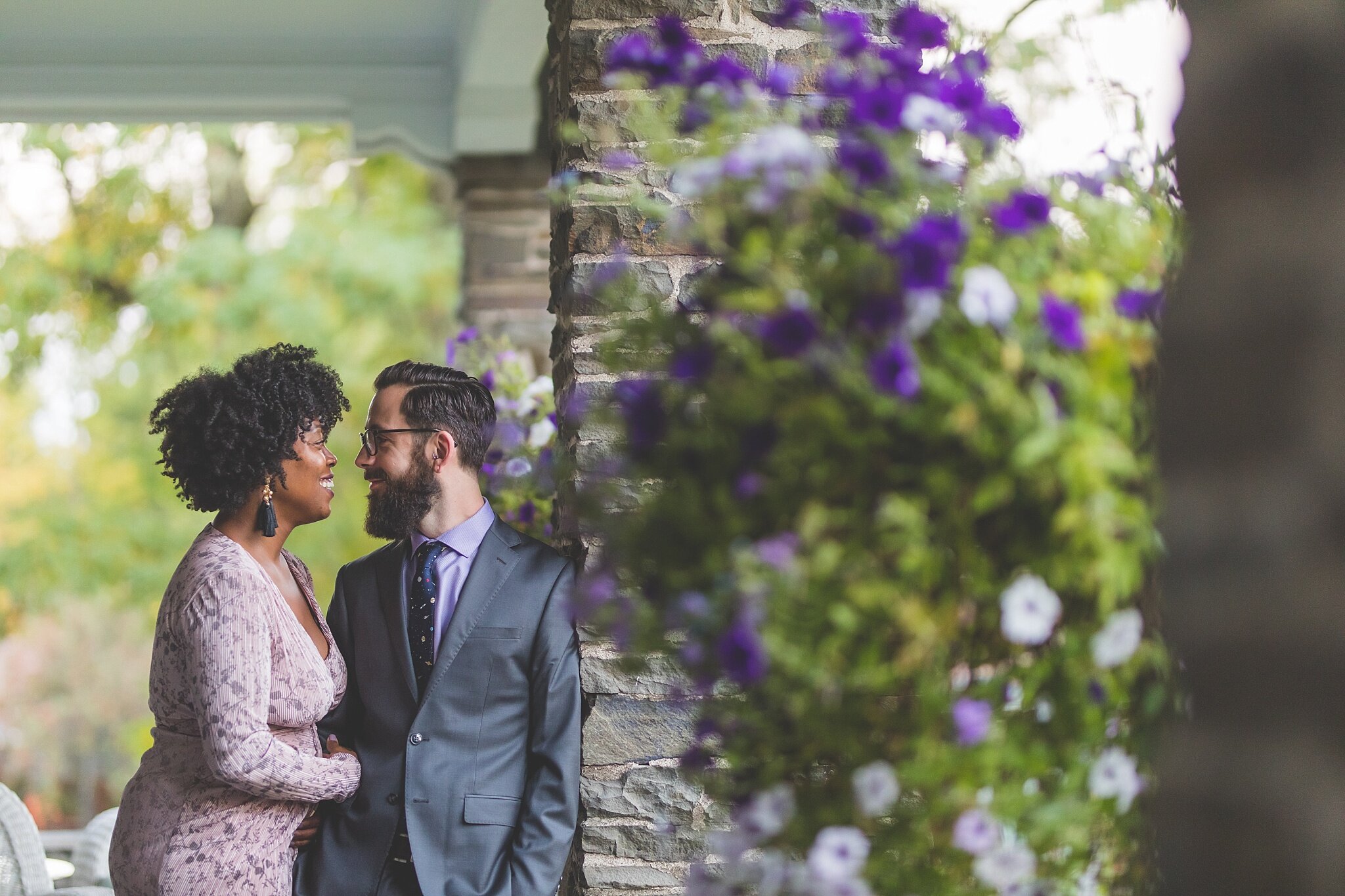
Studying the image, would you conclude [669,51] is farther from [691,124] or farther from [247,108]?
[247,108]

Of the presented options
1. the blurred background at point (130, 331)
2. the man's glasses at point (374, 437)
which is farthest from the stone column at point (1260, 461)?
the blurred background at point (130, 331)

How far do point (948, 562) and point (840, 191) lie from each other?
0.32 meters

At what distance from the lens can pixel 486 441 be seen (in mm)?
2607

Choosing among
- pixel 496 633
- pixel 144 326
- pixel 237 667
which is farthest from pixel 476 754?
pixel 144 326

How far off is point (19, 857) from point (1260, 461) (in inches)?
134

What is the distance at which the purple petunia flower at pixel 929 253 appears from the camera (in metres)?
0.95

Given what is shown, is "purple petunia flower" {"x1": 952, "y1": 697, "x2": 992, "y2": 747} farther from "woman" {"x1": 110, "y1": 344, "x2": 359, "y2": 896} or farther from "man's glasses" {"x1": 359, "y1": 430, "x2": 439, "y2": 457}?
"man's glasses" {"x1": 359, "y1": 430, "x2": 439, "y2": 457}

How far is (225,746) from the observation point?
212 cm

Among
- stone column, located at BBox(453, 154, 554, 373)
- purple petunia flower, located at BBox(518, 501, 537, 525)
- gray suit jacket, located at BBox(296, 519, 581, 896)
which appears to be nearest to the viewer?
gray suit jacket, located at BBox(296, 519, 581, 896)

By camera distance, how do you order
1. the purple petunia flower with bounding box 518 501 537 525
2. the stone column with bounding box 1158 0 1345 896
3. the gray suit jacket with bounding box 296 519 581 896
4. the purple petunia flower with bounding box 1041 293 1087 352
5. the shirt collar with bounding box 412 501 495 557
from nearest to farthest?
the stone column with bounding box 1158 0 1345 896
the purple petunia flower with bounding box 1041 293 1087 352
the gray suit jacket with bounding box 296 519 581 896
the shirt collar with bounding box 412 501 495 557
the purple petunia flower with bounding box 518 501 537 525

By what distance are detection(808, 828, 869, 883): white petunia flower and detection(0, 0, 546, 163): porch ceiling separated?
3726mm

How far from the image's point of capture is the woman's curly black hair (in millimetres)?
2404

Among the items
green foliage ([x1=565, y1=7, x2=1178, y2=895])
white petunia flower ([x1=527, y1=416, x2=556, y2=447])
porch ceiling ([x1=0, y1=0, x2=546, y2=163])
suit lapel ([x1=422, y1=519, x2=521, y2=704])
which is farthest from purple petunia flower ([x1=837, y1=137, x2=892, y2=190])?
porch ceiling ([x1=0, y1=0, x2=546, y2=163])

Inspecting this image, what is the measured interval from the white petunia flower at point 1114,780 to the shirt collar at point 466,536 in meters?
1.60
